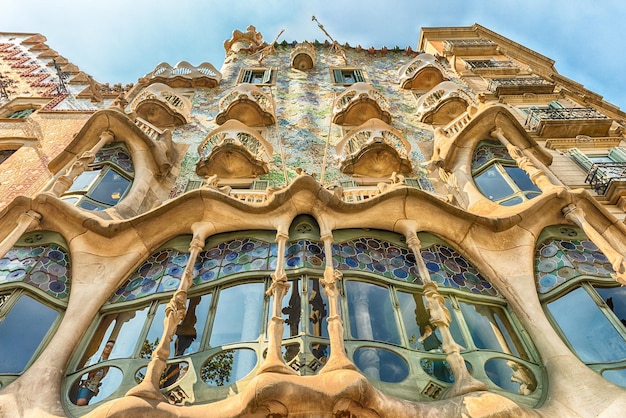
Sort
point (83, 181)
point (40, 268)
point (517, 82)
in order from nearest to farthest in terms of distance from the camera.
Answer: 1. point (40, 268)
2. point (83, 181)
3. point (517, 82)

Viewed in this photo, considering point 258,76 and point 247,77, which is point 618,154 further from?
point 247,77

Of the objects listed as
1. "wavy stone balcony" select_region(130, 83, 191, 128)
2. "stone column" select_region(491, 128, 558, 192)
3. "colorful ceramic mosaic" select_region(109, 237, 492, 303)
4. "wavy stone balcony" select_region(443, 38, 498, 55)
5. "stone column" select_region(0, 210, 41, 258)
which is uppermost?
"wavy stone balcony" select_region(443, 38, 498, 55)

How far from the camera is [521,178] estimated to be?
33.0 ft

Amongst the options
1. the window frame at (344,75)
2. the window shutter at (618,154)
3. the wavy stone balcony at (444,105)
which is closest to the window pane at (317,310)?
the wavy stone balcony at (444,105)

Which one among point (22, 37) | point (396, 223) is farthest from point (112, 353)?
point (22, 37)

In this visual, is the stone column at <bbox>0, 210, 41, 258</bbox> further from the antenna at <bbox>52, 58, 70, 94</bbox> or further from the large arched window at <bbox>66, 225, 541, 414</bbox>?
the antenna at <bbox>52, 58, 70, 94</bbox>

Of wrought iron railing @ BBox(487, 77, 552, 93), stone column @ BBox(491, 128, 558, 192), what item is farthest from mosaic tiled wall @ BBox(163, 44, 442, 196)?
wrought iron railing @ BBox(487, 77, 552, 93)

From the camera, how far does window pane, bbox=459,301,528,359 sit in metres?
6.65

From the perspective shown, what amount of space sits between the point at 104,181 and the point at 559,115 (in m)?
13.0

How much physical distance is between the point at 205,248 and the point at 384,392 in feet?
13.1

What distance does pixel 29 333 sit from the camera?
672 centimetres

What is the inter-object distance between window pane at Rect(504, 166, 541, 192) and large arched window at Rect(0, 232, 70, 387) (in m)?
9.02

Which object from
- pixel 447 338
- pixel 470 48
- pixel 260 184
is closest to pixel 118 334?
pixel 447 338

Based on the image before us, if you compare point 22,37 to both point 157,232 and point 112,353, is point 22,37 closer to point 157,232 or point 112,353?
point 157,232
